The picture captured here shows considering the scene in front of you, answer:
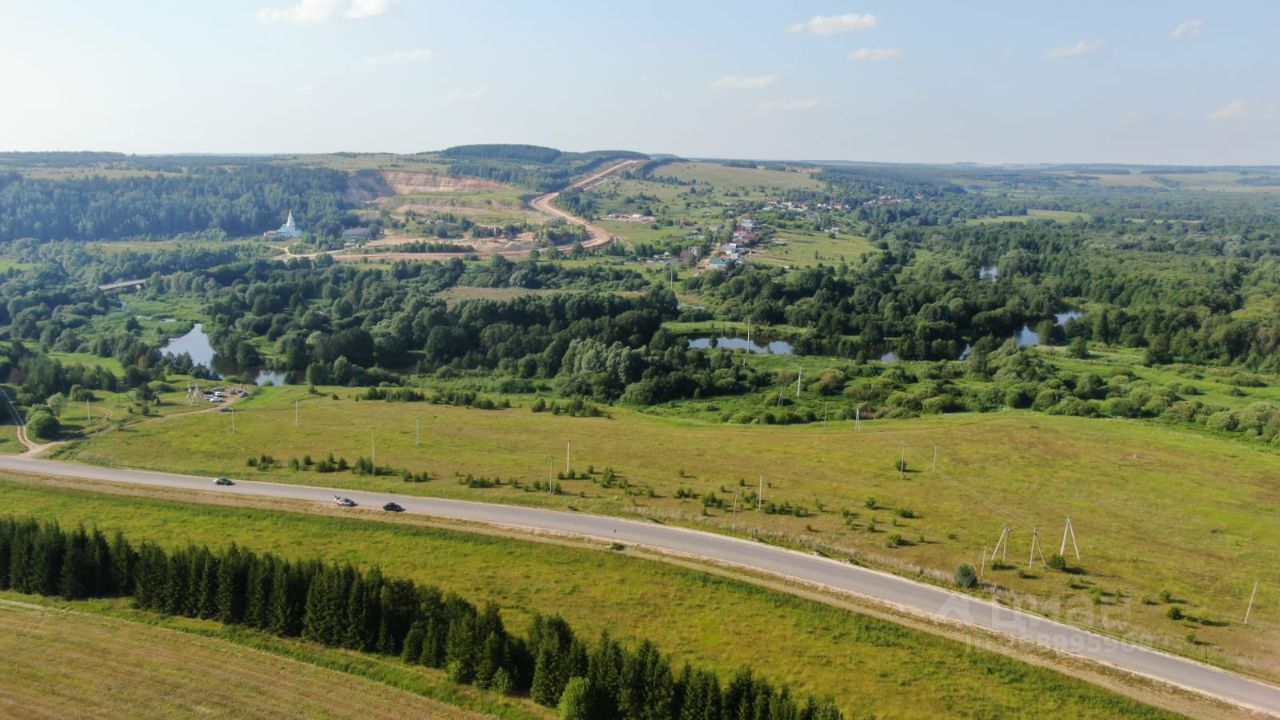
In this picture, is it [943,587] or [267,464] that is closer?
[943,587]

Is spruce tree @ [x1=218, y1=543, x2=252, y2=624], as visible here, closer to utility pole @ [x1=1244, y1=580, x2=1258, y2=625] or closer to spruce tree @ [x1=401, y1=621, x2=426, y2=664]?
spruce tree @ [x1=401, y1=621, x2=426, y2=664]

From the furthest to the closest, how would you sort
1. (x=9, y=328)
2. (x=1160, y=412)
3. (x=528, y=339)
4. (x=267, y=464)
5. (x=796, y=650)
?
(x=9, y=328) < (x=528, y=339) < (x=1160, y=412) < (x=267, y=464) < (x=796, y=650)

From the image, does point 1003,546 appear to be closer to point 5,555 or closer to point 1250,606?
point 1250,606

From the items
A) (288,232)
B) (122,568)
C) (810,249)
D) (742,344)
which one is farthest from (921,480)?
(288,232)

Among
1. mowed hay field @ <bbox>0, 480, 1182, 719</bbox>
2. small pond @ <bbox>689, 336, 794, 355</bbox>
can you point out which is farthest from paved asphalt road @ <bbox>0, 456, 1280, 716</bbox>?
small pond @ <bbox>689, 336, 794, 355</bbox>

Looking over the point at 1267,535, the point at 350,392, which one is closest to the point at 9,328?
the point at 350,392

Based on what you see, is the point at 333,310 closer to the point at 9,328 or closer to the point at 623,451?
the point at 9,328
